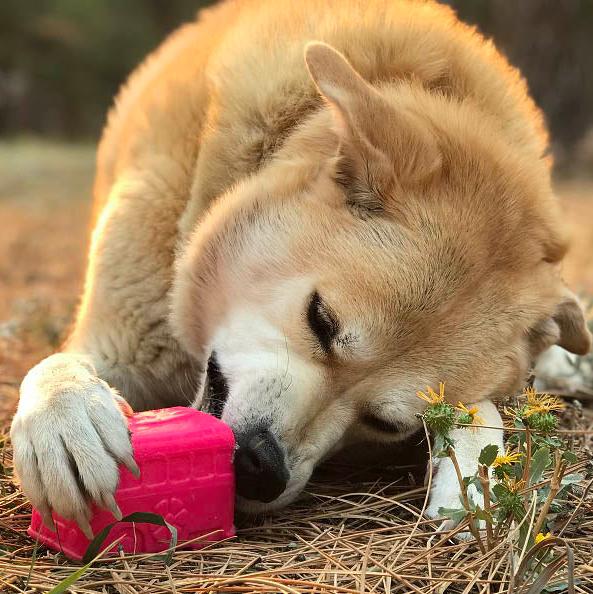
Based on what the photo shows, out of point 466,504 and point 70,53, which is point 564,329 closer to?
point 466,504

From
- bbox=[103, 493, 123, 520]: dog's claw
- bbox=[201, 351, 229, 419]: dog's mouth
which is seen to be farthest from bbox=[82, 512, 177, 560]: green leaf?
bbox=[201, 351, 229, 419]: dog's mouth

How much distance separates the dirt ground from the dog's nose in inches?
44.9

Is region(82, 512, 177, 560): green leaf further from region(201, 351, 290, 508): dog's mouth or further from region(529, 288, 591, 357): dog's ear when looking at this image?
region(529, 288, 591, 357): dog's ear

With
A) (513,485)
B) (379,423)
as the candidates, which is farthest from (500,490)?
(379,423)

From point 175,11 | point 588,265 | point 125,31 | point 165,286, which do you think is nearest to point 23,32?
point 125,31

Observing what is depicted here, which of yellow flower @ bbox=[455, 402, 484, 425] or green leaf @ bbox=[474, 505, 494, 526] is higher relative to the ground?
yellow flower @ bbox=[455, 402, 484, 425]

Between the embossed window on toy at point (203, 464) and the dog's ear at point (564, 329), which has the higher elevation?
the dog's ear at point (564, 329)

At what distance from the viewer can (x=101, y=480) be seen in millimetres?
1621

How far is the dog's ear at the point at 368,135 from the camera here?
2002 mm

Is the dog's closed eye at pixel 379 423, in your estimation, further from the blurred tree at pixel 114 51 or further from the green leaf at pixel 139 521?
the blurred tree at pixel 114 51

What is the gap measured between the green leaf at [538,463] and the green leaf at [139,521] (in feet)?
2.39

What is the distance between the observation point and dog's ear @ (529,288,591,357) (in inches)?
93.5

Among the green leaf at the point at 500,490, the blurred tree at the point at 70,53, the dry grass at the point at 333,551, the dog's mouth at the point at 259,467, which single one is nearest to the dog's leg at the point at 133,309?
the dry grass at the point at 333,551

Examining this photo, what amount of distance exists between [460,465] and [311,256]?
0.64 metres
